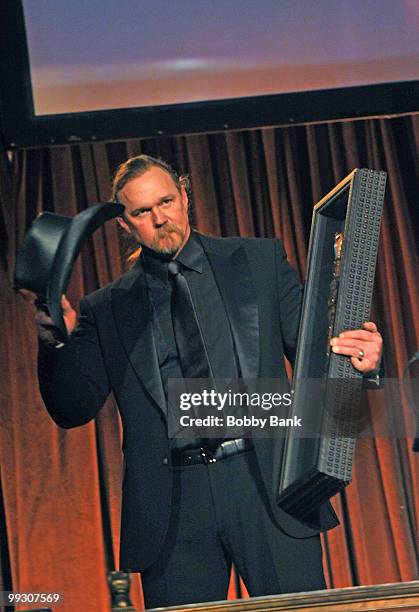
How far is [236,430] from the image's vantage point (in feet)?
7.68

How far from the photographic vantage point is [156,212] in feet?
8.24

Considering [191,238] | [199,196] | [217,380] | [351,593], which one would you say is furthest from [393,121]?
[351,593]

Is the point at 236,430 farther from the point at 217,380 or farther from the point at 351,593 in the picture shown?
the point at 351,593

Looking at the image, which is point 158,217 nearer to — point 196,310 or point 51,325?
point 196,310

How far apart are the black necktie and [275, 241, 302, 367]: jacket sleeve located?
0.62ft

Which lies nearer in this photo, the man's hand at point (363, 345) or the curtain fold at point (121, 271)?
the man's hand at point (363, 345)

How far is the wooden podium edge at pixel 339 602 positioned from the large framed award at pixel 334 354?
409mm

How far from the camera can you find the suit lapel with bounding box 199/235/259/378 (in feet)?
7.73

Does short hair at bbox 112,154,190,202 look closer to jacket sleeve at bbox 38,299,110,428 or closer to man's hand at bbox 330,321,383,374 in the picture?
jacket sleeve at bbox 38,299,110,428

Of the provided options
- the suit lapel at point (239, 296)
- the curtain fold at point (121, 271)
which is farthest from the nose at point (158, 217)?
the curtain fold at point (121, 271)

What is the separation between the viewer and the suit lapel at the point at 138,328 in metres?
2.35

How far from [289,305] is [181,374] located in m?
0.29

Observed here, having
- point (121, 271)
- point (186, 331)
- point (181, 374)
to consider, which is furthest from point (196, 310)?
point (121, 271)

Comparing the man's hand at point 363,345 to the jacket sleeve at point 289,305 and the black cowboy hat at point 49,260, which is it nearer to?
the jacket sleeve at point 289,305
